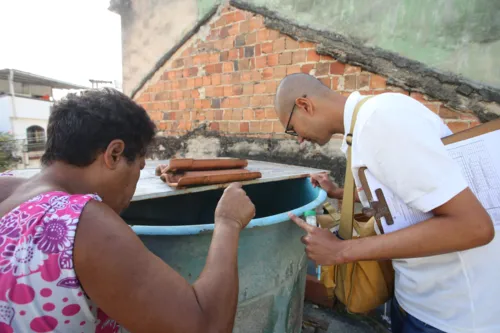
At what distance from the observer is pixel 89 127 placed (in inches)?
39.1

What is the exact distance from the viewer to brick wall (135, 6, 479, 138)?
2.75 metres

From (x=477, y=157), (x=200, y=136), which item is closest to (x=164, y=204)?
(x=200, y=136)

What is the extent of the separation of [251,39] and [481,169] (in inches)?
104

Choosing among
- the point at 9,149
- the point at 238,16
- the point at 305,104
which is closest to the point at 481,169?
the point at 305,104

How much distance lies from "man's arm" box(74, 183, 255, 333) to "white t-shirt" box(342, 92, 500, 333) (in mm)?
704

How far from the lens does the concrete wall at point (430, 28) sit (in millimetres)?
2189

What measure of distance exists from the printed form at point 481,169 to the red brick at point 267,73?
2.22 metres

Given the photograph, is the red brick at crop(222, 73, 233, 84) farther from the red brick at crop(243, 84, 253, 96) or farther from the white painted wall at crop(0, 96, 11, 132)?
the white painted wall at crop(0, 96, 11, 132)

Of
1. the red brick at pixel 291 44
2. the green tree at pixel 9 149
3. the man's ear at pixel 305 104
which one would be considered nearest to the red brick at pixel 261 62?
the red brick at pixel 291 44

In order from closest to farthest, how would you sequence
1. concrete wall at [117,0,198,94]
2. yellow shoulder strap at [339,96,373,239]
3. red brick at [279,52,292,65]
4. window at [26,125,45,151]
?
1. yellow shoulder strap at [339,96,373,239]
2. red brick at [279,52,292,65]
3. concrete wall at [117,0,198,94]
4. window at [26,125,45,151]

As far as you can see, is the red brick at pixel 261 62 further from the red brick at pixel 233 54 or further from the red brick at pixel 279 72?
the red brick at pixel 233 54

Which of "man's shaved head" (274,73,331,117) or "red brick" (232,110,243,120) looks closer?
"man's shaved head" (274,73,331,117)

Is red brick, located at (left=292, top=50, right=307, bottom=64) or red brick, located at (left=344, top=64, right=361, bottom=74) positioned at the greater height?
red brick, located at (left=292, top=50, right=307, bottom=64)

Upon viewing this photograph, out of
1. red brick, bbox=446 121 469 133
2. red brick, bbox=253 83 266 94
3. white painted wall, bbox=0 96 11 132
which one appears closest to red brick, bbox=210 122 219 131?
red brick, bbox=253 83 266 94
